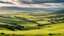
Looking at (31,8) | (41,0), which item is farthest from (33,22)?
(41,0)

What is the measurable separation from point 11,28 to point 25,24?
35cm

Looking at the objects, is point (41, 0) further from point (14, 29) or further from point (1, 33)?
point (1, 33)

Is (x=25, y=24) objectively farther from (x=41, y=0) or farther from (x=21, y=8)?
(x=41, y=0)

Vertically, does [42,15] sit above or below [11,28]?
above

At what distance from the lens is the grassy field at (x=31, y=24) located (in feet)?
11.4

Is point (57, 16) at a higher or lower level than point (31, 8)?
lower

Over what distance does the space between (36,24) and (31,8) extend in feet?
1.53

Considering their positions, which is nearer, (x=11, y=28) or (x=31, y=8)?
(x=11, y=28)

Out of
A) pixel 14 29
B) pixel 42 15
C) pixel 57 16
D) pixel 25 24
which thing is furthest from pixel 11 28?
pixel 57 16

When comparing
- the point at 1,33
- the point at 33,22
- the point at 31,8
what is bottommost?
the point at 1,33

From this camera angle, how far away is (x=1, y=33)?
3.46m

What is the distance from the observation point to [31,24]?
3.64 m

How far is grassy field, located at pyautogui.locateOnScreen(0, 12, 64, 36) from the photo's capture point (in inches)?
137

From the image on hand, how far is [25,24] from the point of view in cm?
362
